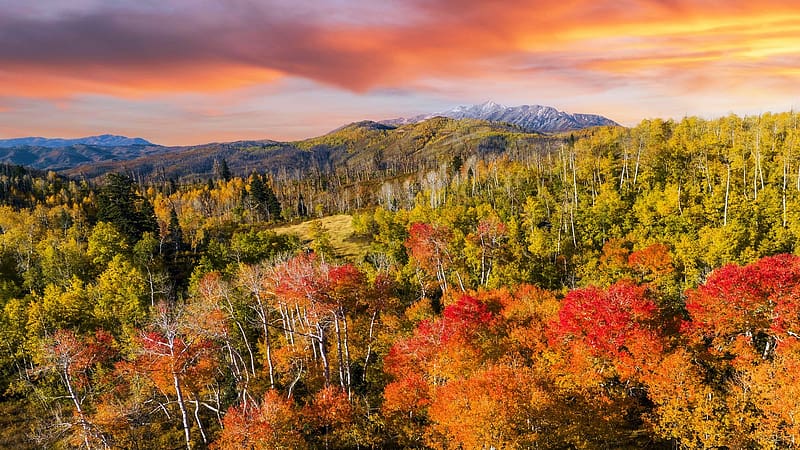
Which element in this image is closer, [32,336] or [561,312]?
[561,312]

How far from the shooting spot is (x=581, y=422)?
119 ft

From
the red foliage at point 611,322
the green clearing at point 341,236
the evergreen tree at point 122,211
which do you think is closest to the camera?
the red foliage at point 611,322

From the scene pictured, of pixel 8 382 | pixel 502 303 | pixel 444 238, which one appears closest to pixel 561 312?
pixel 502 303

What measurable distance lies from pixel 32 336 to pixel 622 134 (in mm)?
147186

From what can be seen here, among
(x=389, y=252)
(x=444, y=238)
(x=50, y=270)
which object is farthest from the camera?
(x=389, y=252)

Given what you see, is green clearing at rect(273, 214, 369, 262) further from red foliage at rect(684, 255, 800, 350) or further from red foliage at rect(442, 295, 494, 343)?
red foliage at rect(684, 255, 800, 350)

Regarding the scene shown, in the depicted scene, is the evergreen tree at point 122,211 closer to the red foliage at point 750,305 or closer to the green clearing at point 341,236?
the green clearing at point 341,236

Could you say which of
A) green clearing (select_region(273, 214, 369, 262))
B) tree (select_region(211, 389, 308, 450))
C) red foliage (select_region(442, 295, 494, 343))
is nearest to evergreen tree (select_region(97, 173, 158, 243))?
green clearing (select_region(273, 214, 369, 262))

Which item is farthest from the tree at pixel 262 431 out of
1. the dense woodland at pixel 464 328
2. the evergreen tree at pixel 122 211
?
the evergreen tree at pixel 122 211

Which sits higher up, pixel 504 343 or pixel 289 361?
pixel 504 343

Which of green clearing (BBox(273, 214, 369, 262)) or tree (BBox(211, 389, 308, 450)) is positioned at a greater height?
green clearing (BBox(273, 214, 369, 262))

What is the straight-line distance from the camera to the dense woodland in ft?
→ 119

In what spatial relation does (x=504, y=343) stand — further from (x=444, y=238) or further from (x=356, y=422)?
(x=444, y=238)

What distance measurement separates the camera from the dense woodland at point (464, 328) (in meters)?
36.3
